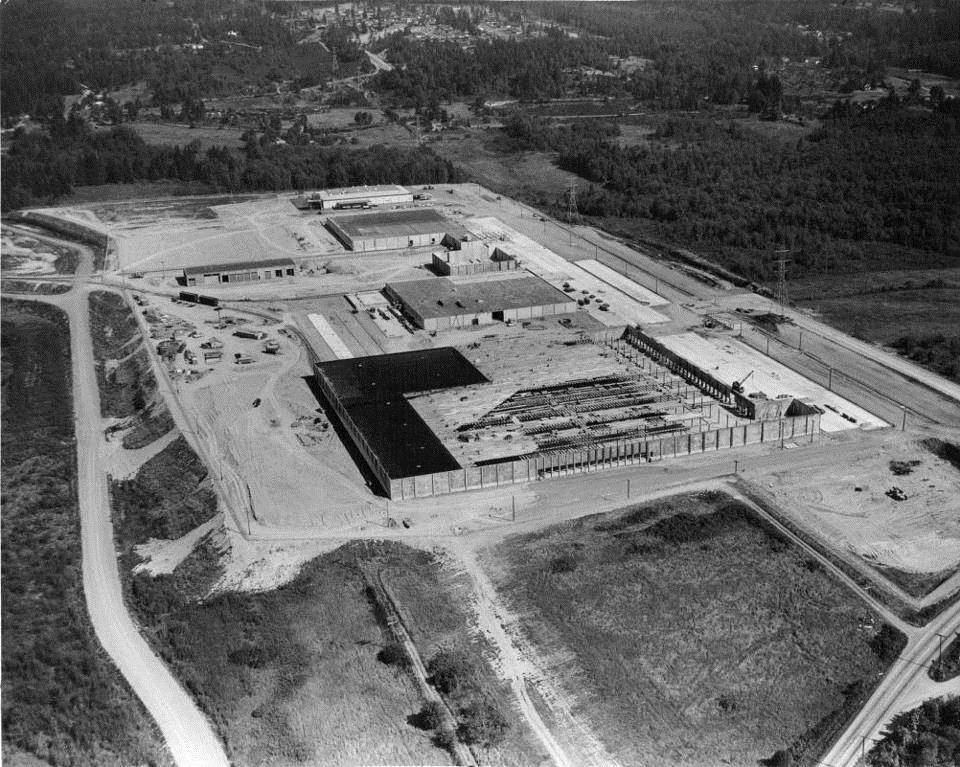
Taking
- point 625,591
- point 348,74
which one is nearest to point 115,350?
point 625,591

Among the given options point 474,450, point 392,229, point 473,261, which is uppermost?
point 474,450

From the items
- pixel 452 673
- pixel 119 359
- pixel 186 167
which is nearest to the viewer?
pixel 452 673

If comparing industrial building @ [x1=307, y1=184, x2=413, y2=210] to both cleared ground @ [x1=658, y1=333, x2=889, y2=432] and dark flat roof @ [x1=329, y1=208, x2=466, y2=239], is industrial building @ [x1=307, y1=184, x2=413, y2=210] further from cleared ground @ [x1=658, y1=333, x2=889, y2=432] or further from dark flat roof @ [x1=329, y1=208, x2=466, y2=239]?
cleared ground @ [x1=658, y1=333, x2=889, y2=432]

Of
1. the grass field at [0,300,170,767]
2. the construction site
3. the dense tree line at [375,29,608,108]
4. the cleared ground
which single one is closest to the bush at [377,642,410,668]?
the construction site

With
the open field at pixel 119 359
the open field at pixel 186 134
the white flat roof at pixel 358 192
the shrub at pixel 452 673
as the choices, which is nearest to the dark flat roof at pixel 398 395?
the open field at pixel 119 359

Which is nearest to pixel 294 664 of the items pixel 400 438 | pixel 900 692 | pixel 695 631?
pixel 695 631

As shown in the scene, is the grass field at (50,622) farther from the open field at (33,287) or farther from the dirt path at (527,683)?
the open field at (33,287)

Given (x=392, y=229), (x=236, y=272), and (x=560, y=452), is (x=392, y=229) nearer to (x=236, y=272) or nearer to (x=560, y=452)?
(x=236, y=272)
